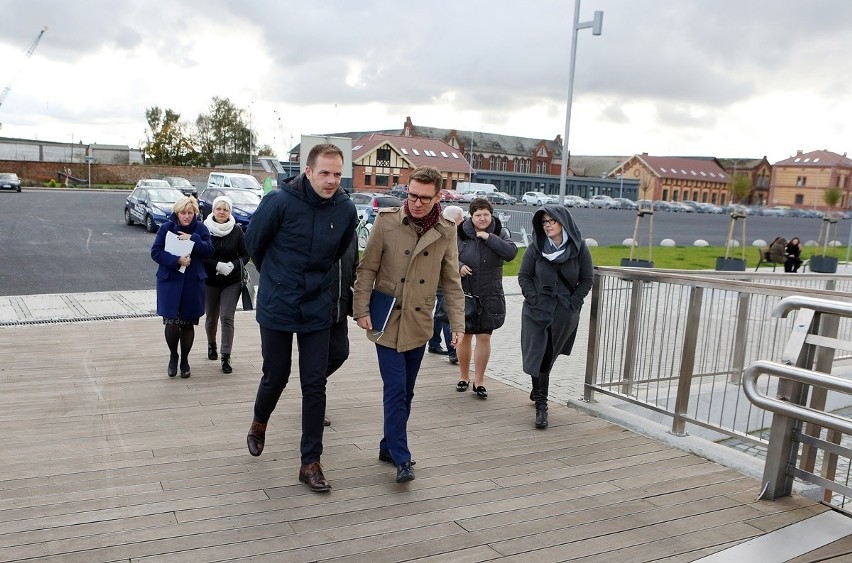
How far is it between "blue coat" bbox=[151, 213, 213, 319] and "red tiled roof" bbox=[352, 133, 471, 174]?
65.4 meters

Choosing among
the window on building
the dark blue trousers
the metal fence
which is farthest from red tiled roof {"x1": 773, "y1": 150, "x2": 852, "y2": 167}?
the dark blue trousers

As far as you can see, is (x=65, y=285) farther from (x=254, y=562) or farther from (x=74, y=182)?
(x=74, y=182)

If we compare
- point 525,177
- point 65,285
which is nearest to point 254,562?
point 65,285

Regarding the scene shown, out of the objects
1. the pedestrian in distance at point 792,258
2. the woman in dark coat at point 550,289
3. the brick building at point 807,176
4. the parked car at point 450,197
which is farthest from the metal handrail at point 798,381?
the brick building at point 807,176

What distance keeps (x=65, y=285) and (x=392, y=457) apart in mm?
10676

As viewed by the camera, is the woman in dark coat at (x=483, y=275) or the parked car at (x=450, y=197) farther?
the parked car at (x=450, y=197)

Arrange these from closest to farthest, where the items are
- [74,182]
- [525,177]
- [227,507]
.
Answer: [227,507] < [74,182] < [525,177]

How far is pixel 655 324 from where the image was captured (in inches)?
237

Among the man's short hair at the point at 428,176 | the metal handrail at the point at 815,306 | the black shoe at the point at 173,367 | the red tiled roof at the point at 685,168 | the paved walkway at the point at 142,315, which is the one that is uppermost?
the red tiled roof at the point at 685,168

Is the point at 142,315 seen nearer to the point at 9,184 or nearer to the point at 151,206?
the point at 151,206

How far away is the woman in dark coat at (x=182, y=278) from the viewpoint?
246 inches

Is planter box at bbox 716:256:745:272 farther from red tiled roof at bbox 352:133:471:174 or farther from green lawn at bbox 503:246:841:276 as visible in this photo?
red tiled roof at bbox 352:133:471:174

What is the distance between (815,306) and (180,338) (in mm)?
5105

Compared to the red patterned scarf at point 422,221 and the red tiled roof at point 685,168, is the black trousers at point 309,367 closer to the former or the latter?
the red patterned scarf at point 422,221
